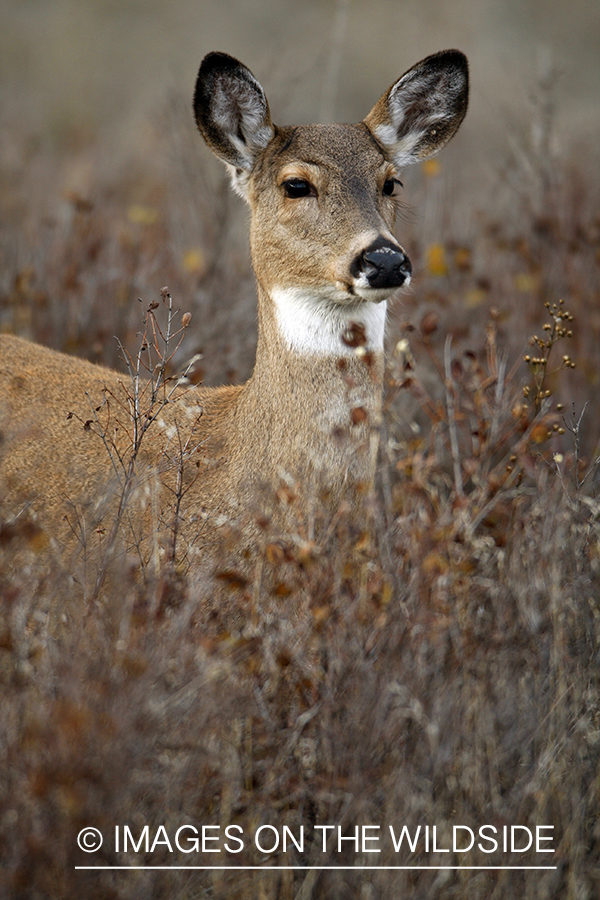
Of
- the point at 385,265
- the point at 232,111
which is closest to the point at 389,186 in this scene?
the point at 232,111

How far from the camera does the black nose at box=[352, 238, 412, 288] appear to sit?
12.0 ft

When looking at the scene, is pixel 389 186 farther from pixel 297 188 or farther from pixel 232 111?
pixel 232 111

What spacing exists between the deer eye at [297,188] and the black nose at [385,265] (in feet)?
1.91

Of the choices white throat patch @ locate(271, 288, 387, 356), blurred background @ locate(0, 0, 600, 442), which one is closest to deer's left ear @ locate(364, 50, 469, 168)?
blurred background @ locate(0, 0, 600, 442)

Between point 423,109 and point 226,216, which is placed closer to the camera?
point 423,109

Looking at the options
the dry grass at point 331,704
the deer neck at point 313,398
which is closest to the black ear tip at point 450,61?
the deer neck at point 313,398

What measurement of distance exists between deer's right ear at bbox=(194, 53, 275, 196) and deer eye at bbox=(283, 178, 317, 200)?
0.37m

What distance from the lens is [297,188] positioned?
4199 millimetres

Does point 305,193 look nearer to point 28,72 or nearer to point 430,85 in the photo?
point 430,85

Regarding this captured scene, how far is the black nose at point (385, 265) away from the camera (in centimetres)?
365

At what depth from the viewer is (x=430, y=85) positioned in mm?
4801

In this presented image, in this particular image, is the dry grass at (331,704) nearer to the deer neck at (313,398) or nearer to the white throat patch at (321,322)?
the deer neck at (313,398)

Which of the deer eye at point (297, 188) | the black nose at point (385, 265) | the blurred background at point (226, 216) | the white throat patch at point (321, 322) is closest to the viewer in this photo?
the black nose at point (385, 265)

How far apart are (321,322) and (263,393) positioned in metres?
0.38
